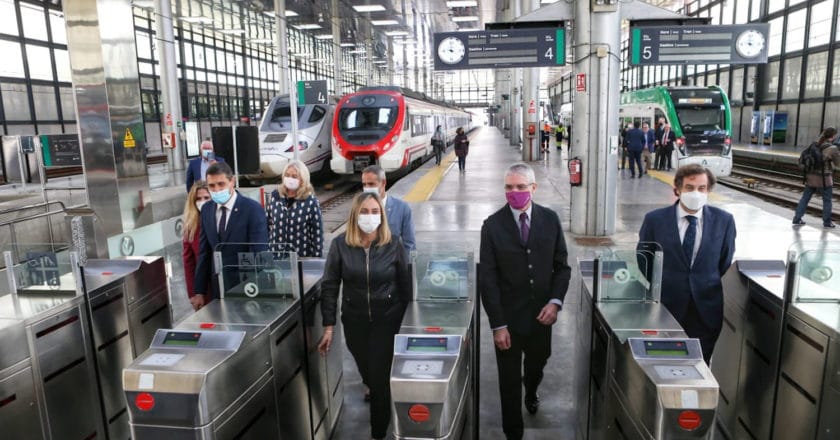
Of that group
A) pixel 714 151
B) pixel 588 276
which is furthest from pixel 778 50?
pixel 588 276

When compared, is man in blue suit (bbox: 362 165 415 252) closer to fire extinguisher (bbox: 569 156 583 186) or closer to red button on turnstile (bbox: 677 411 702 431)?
red button on turnstile (bbox: 677 411 702 431)

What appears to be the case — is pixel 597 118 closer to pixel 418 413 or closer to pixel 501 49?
pixel 501 49

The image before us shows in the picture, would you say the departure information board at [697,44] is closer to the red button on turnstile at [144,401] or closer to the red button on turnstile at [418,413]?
the red button on turnstile at [418,413]

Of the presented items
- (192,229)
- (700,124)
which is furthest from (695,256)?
(700,124)

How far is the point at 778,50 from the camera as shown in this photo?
28.6 metres

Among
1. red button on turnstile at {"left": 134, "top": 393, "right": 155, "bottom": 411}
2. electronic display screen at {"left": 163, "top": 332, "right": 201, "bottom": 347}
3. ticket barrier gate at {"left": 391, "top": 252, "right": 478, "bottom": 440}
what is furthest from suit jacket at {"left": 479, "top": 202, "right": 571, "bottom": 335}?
red button on turnstile at {"left": 134, "top": 393, "right": 155, "bottom": 411}

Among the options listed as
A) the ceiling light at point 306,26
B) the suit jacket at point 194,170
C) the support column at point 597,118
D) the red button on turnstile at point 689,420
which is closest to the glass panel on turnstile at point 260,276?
the red button on turnstile at point 689,420

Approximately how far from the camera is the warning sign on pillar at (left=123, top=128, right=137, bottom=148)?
748 cm

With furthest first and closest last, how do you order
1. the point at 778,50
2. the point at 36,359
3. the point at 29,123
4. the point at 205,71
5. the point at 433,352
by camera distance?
the point at 205,71 < the point at 778,50 < the point at 29,123 < the point at 36,359 < the point at 433,352

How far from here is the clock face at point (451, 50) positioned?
32.6ft

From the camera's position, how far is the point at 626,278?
11.5 feet

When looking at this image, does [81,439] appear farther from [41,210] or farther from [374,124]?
[374,124]

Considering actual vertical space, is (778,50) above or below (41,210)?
above

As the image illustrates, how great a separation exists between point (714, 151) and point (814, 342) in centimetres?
1675
